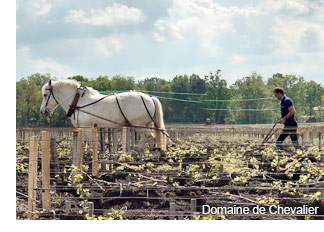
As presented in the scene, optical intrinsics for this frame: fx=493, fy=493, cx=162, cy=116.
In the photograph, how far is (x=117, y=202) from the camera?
17.2 ft

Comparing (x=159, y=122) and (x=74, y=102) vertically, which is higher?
(x=74, y=102)

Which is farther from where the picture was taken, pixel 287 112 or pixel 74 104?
pixel 74 104

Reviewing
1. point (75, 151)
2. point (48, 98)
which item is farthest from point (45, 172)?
point (48, 98)

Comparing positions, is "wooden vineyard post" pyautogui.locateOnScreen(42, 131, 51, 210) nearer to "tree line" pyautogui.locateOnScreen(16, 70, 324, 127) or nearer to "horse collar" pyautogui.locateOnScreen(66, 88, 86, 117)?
"horse collar" pyautogui.locateOnScreen(66, 88, 86, 117)

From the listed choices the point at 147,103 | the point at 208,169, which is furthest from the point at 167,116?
the point at 208,169

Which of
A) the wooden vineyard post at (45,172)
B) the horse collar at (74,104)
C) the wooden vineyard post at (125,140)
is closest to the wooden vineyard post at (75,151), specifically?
the wooden vineyard post at (45,172)

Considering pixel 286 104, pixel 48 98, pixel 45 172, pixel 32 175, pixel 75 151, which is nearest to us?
pixel 32 175

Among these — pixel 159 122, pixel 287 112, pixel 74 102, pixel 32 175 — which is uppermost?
pixel 74 102

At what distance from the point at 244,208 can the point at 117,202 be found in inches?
53.1

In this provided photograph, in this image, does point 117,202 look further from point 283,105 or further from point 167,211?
point 283,105

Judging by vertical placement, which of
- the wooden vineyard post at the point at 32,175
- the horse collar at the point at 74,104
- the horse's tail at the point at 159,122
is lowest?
the wooden vineyard post at the point at 32,175

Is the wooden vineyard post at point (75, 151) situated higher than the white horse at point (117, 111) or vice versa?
the white horse at point (117, 111)

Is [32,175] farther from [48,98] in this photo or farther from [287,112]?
[48,98]

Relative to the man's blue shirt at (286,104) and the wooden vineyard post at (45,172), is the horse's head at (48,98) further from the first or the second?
the wooden vineyard post at (45,172)
